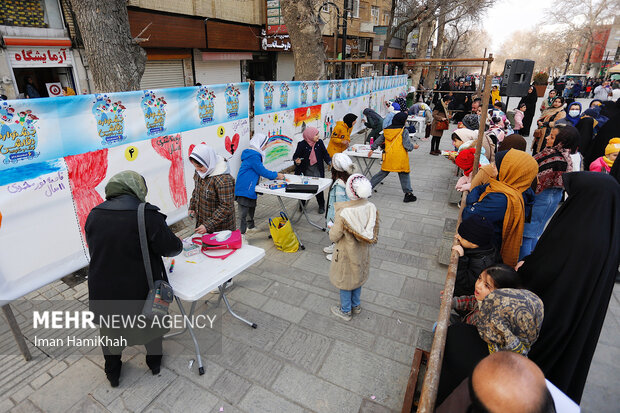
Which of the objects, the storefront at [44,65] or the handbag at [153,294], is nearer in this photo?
the handbag at [153,294]

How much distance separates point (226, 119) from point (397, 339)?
13.9 feet

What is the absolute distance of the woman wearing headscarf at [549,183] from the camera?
4.26 meters

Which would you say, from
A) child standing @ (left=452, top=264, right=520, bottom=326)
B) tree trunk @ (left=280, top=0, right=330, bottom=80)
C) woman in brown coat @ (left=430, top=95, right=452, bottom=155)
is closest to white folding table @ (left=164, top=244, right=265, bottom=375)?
child standing @ (left=452, top=264, right=520, bottom=326)

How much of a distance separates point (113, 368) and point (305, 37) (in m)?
9.00

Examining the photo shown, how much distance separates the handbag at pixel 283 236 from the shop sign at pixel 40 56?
32.4 feet

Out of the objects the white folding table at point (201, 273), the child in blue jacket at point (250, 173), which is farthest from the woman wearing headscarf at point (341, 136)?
the white folding table at point (201, 273)

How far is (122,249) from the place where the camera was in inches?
94.6

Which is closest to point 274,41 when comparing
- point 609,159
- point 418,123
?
point 418,123

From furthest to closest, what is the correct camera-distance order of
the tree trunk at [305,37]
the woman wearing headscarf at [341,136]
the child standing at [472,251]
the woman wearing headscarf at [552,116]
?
the tree trunk at [305,37] < the woman wearing headscarf at [552,116] < the woman wearing headscarf at [341,136] < the child standing at [472,251]

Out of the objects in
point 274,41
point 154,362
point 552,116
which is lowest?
point 154,362

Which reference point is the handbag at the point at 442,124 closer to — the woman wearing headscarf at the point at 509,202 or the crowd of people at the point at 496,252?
the crowd of people at the point at 496,252

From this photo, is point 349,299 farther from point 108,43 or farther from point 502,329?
point 108,43

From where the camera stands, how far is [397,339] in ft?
11.4

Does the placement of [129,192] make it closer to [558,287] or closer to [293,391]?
[293,391]
